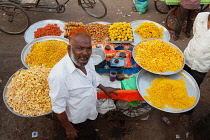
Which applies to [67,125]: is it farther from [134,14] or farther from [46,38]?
[134,14]

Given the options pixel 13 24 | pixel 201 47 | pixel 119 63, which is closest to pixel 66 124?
pixel 119 63

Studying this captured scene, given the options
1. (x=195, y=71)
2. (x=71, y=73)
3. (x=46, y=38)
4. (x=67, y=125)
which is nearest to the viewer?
(x=71, y=73)

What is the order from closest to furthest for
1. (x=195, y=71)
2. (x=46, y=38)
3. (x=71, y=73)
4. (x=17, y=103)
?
(x=71, y=73) < (x=17, y=103) < (x=195, y=71) < (x=46, y=38)

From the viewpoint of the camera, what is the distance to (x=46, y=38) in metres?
3.57

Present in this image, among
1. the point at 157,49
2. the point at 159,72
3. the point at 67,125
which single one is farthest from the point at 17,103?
the point at 157,49

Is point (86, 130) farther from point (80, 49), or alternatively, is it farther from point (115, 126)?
point (80, 49)

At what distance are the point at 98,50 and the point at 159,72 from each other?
3.72 ft

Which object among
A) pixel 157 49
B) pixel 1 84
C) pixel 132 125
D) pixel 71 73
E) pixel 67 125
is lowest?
pixel 132 125

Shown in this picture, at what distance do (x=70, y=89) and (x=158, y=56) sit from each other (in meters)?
1.82

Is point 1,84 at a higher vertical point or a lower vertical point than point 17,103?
lower

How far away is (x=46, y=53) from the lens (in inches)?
Answer: 128

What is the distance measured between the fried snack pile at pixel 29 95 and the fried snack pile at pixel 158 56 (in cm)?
162

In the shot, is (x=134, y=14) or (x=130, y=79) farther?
(x=134, y=14)

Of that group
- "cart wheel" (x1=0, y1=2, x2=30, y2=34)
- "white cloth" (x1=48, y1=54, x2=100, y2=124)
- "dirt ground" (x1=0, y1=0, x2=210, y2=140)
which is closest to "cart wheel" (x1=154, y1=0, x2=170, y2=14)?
"dirt ground" (x1=0, y1=0, x2=210, y2=140)
